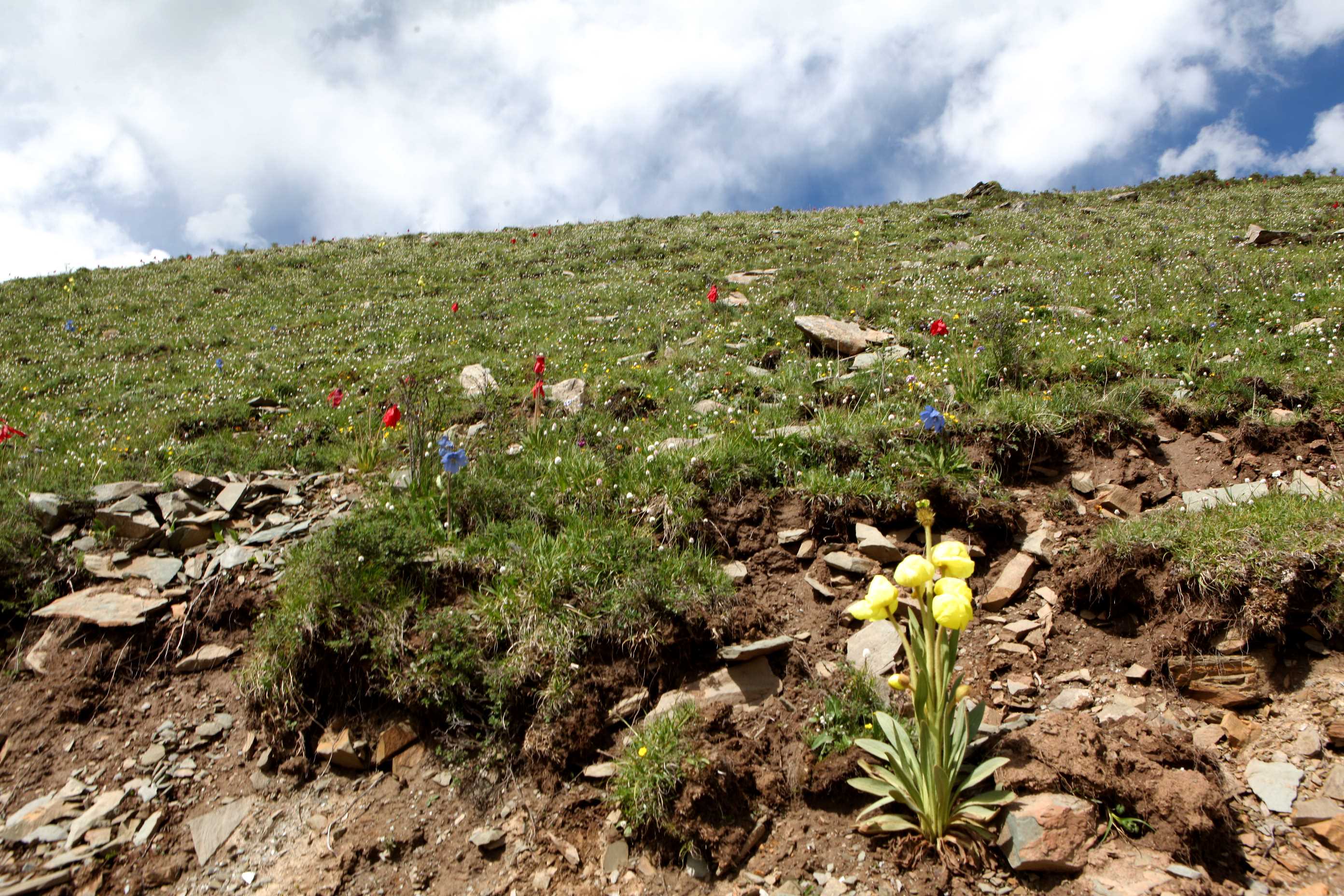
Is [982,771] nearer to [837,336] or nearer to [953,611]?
[953,611]

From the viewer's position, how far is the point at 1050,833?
132 inches

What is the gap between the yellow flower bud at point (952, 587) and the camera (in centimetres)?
298

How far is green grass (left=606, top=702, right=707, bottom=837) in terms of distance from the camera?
389 cm

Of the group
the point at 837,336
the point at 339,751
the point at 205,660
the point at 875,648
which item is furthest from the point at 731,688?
the point at 837,336

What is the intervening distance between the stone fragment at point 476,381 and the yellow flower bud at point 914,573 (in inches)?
Answer: 287

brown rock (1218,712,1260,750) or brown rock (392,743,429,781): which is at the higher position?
brown rock (1218,712,1260,750)

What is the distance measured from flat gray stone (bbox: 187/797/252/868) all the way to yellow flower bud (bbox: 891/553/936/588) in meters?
4.32

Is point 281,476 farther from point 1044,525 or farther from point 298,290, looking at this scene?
point 298,290

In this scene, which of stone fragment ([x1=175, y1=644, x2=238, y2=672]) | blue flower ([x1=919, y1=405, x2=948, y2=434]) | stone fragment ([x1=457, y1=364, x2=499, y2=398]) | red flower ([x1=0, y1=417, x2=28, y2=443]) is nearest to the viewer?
stone fragment ([x1=175, y1=644, x2=238, y2=672])

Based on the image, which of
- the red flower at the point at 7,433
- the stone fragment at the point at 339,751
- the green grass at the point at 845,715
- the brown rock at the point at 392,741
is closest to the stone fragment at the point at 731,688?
the green grass at the point at 845,715

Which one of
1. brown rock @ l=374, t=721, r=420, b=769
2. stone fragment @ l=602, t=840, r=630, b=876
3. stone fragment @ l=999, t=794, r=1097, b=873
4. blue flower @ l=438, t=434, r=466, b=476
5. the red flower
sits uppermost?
the red flower

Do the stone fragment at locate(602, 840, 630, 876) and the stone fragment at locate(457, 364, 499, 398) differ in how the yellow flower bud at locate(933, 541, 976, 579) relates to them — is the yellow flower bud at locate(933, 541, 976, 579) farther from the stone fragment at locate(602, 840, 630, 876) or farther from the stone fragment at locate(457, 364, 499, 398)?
the stone fragment at locate(457, 364, 499, 398)

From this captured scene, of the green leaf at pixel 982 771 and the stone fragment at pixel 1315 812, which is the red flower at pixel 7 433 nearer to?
the green leaf at pixel 982 771

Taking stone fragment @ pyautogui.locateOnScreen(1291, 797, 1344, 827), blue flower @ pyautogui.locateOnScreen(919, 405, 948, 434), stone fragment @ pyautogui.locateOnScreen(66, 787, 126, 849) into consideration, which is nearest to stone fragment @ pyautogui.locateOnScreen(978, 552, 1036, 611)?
blue flower @ pyautogui.locateOnScreen(919, 405, 948, 434)
